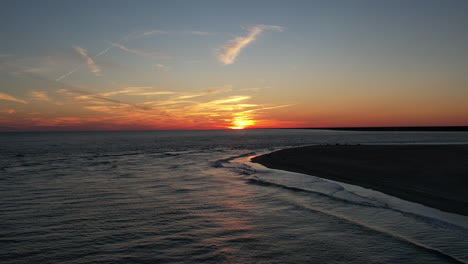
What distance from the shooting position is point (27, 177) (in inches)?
794

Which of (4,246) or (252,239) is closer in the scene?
(4,246)

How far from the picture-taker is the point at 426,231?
8.55 m

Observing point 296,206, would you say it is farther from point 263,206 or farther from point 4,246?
point 4,246

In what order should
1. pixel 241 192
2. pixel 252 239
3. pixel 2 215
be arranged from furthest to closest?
pixel 241 192 → pixel 2 215 → pixel 252 239

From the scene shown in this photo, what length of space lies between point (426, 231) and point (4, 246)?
11299 mm

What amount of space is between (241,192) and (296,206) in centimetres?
353

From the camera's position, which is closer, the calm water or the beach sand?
the calm water

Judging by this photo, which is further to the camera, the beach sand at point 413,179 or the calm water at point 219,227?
the beach sand at point 413,179

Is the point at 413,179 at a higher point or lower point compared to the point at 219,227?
higher

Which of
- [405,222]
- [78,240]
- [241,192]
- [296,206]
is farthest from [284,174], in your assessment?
[78,240]

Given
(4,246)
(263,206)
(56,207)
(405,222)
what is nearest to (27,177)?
(56,207)

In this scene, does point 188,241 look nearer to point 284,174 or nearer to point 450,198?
point 450,198

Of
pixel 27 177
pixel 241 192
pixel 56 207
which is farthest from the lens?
pixel 27 177

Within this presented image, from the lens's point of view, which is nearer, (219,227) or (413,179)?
(219,227)
